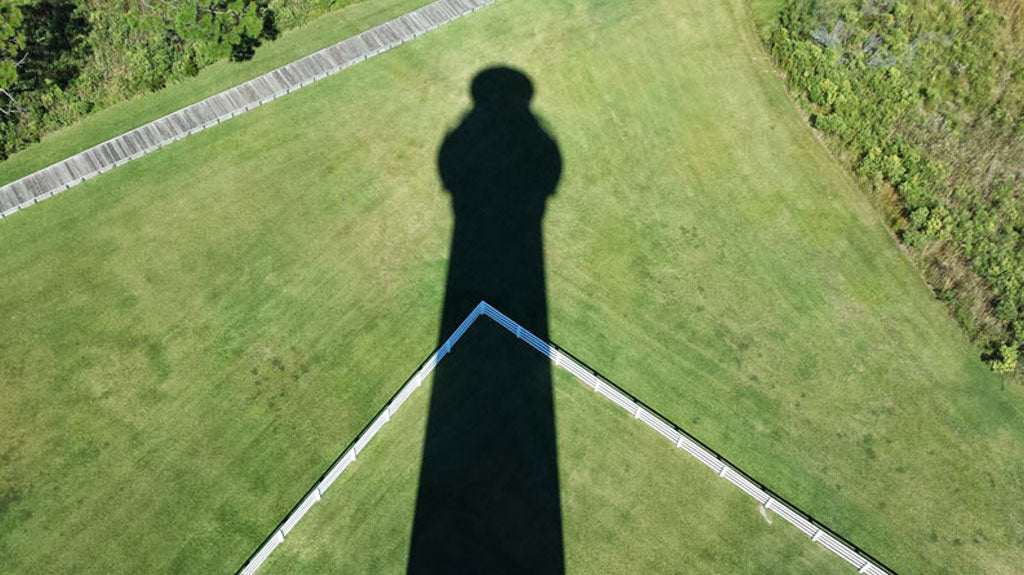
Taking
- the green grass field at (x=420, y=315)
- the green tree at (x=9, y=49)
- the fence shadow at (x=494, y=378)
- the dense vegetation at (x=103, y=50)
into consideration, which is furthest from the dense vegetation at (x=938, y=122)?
the green tree at (x=9, y=49)

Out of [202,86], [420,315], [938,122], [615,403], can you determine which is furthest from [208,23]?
[938,122]

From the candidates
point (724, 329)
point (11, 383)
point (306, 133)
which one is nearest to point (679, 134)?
point (724, 329)

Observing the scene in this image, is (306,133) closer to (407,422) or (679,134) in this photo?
(407,422)

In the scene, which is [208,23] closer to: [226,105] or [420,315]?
[226,105]

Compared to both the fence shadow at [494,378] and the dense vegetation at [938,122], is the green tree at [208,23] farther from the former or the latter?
the dense vegetation at [938,122]

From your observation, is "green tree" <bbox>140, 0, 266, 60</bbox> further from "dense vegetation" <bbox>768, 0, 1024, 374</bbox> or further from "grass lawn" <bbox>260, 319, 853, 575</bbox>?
"dense vegetation" <bbox>768, 0, 1024, 374</bbox>

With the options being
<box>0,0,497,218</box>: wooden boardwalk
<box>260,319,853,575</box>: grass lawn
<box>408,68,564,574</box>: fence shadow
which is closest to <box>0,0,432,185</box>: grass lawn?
<box>0,0,497,218</box>: wooden boardwalk
